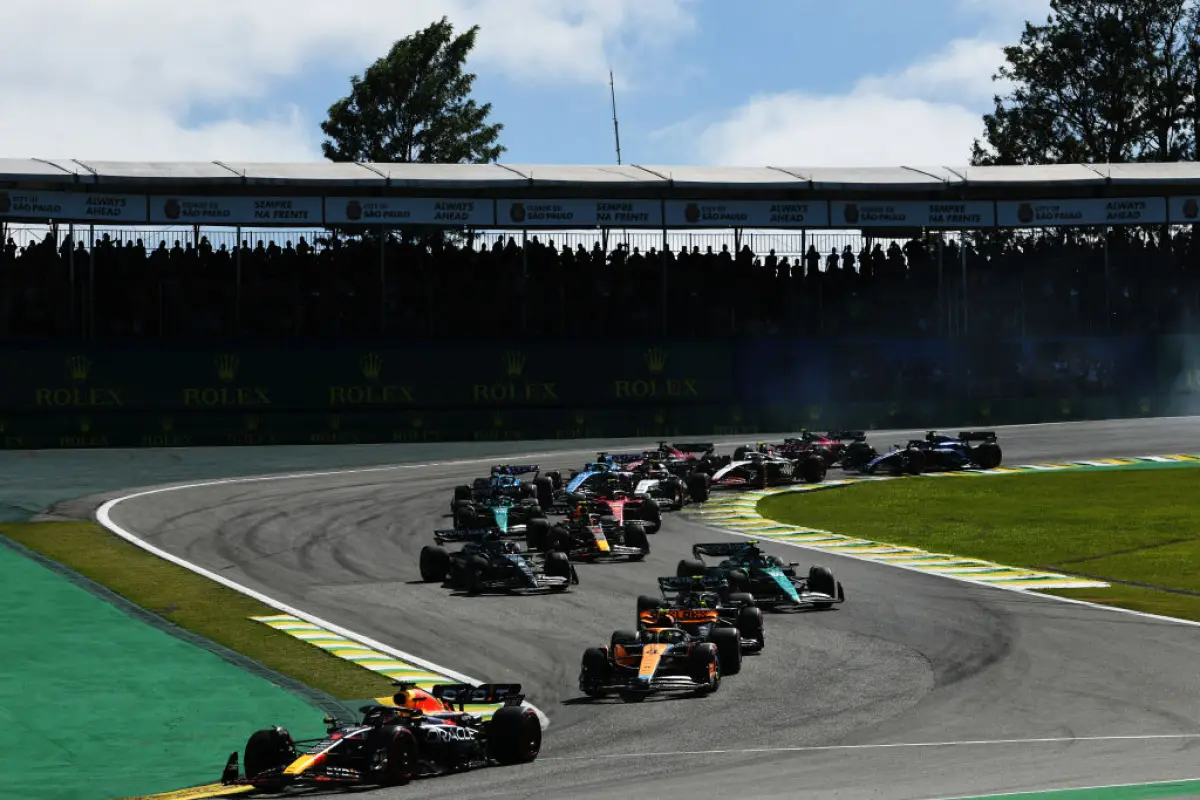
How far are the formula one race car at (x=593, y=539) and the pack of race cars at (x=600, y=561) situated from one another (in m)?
0.03

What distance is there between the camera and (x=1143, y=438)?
53.4m

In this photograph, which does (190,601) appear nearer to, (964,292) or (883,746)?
(883,746)

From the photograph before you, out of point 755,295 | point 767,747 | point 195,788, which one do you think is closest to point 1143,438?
point 755,295

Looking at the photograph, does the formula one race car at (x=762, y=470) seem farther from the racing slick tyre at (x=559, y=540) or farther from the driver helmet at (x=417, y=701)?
the driver helmet at (x=417, y=701)

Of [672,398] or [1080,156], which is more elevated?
[1080,156]

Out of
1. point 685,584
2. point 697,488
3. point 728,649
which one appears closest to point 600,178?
point 697,488

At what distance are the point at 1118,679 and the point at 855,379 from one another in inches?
1497

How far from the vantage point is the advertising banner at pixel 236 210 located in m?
55.3

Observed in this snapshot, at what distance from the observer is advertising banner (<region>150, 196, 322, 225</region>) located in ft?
181

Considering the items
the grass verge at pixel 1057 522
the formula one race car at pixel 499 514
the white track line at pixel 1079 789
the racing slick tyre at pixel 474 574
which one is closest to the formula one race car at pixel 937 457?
the grass verge at pixel 1057 522

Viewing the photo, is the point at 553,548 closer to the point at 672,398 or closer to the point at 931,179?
the point at 672,398

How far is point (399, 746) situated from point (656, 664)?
16.1 ft

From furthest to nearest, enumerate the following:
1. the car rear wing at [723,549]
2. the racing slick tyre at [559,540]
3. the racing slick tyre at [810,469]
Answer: the racing slick tyre at [810,469] → the racing slick tyre at [559,540] → the car rear wing at [723,549]

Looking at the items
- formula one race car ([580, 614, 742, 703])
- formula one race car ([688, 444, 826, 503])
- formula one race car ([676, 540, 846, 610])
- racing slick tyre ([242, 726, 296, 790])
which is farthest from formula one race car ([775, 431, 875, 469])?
racing slick tyre ([242, 726, 296, 790])
